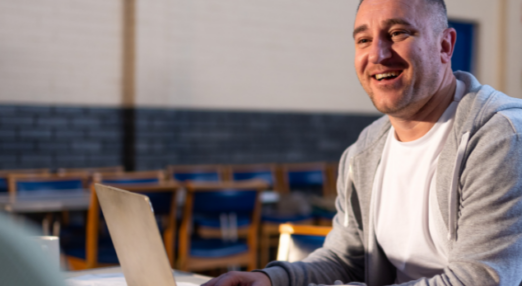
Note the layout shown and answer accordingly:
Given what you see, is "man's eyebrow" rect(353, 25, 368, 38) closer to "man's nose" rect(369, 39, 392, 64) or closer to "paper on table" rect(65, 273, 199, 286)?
"man's nose" rect(369, 39, 392, 64)

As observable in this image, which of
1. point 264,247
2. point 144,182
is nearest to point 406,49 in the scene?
point 144,182

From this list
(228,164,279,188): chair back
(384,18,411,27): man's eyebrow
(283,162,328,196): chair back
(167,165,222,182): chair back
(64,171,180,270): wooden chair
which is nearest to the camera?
(384,18,411,27): man's eyebrow

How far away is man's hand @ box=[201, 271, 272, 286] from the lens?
1096mm

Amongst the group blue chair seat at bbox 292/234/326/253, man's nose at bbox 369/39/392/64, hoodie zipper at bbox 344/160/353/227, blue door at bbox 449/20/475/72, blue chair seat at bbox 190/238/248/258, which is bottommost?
blue chair seat at bbox 190/238/248/258

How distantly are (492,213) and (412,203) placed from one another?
24 centimetres

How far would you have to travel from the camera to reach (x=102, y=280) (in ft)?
4.19

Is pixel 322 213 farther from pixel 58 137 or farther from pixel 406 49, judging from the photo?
pixel 406 49

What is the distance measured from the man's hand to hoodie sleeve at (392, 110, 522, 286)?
0.30 m

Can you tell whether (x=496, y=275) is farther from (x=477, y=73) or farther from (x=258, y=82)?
(x=477, y=73)

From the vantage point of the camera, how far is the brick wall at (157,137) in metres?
5.18

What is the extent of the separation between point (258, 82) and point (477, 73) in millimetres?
3320

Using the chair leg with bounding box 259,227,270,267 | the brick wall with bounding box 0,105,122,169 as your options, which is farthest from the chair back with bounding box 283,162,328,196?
the brick wall with bounding box 0,105,122,169

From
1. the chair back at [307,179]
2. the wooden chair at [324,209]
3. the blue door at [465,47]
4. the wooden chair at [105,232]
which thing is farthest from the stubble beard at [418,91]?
the blue door at [465,47]

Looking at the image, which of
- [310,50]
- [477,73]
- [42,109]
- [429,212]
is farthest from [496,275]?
[477,73]
